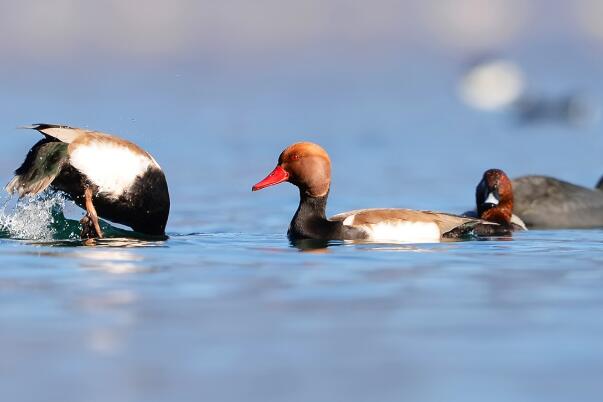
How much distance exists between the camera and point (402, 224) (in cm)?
1019

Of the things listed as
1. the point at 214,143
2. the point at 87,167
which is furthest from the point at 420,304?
the point at 214,143

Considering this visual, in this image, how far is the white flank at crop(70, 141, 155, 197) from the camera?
9.59m

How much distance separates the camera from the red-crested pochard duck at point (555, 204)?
13000 mm

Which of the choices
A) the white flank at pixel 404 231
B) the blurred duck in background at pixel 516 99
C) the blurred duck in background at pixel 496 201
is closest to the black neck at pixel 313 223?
the white flank at pixel 404 231

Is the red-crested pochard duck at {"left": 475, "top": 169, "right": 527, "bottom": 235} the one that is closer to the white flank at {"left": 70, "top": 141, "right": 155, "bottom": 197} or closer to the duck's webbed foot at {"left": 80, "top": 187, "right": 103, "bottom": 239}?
the white flank at {"left": 70, "top": 141, "right": 155, "bottom": 197}

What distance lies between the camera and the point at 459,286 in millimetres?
7098

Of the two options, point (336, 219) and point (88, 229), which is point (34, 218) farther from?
point (336, 219)

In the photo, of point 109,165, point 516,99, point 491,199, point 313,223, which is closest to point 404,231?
point 313,223

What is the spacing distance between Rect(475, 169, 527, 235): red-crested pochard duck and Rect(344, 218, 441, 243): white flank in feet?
6.08

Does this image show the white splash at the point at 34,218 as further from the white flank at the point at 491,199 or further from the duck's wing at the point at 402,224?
the white flank at the point at 491,199

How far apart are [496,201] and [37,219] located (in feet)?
15.1

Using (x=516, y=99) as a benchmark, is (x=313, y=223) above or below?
below

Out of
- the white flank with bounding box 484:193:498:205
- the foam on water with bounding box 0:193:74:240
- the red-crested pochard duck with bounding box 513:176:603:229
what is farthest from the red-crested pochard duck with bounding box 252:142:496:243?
the red-crested pochard duck with bounding box 513:176:603:229

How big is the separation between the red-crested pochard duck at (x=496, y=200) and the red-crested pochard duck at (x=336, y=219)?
1423mm
